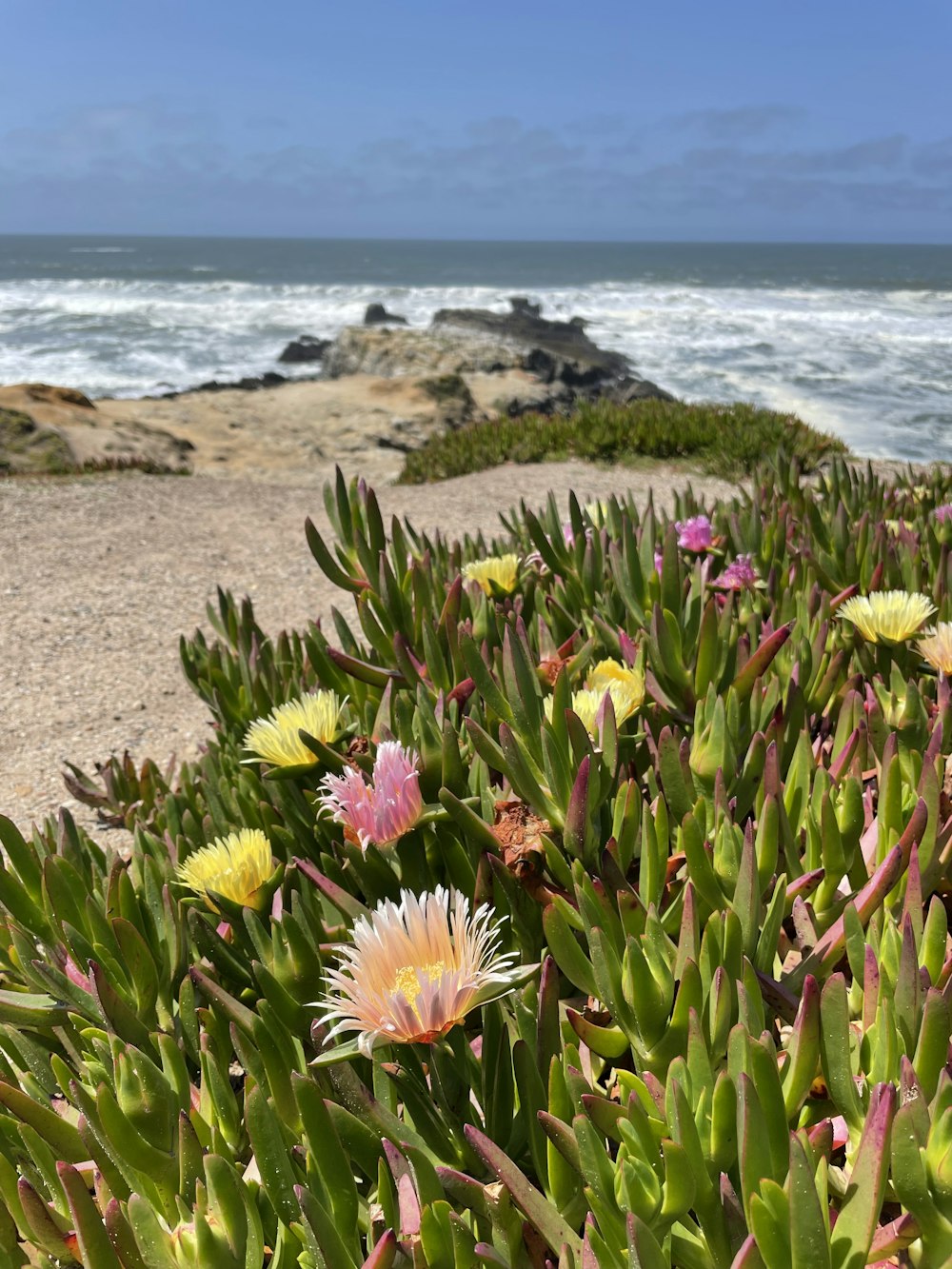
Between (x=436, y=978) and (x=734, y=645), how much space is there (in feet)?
2.73

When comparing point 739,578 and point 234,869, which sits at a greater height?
point 739,578

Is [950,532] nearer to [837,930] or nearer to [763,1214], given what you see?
[837,930]

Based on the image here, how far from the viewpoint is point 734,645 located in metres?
1.47

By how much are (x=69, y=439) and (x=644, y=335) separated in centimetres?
2151

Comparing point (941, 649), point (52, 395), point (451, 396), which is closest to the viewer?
point (941, 649)

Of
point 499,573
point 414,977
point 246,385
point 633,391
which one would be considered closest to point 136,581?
point 499,573

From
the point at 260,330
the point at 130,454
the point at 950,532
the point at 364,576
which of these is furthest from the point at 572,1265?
the point at 260,330

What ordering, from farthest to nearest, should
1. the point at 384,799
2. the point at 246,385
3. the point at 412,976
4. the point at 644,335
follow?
the point at 644,335
the point at 246,385
the point at 384,799
the point at 412,976

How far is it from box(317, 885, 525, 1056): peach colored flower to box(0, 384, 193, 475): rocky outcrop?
26.0 feet

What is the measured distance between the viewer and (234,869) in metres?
1.03

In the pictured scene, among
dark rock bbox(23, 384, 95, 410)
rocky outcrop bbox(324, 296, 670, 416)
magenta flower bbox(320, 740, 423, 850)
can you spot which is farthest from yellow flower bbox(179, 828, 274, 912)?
rocky outcrop bbox(324, 296, 670, 416)

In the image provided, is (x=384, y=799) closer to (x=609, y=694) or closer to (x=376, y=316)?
(x=609, y=694)

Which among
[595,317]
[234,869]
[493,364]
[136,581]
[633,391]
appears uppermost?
[595,317]

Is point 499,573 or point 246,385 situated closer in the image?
point 499,573
